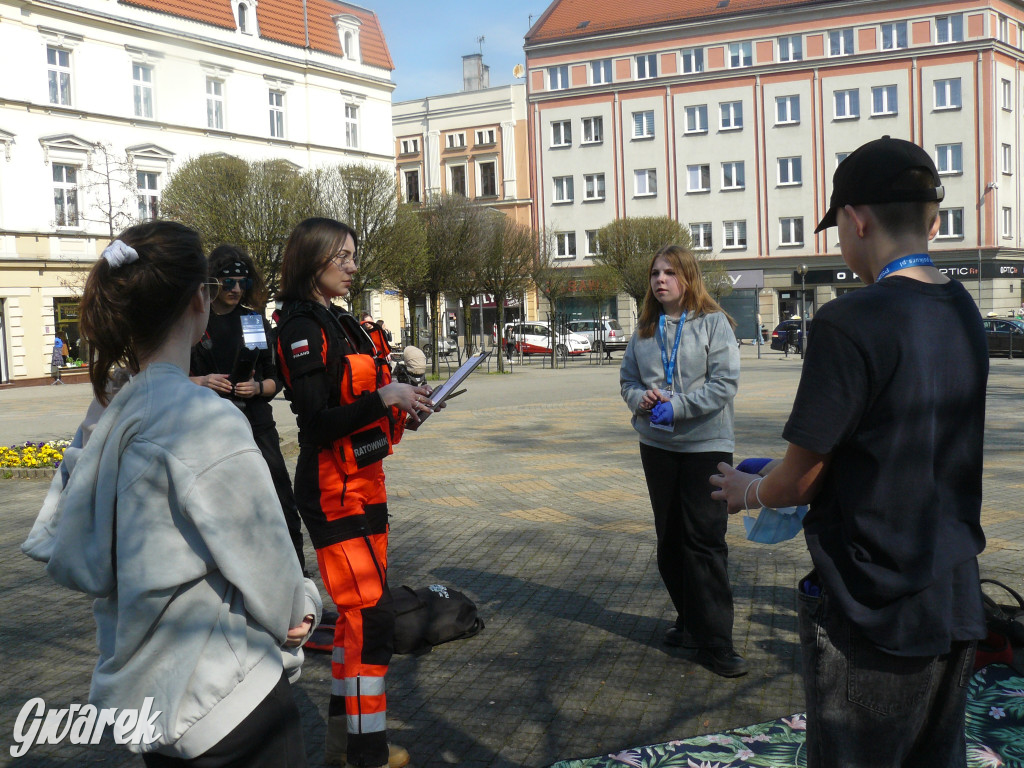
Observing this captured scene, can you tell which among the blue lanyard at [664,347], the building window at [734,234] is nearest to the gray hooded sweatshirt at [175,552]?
the blue lanyard at [664,347]

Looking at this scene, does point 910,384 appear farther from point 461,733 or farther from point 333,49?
point 333,49

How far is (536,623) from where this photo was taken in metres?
5.44

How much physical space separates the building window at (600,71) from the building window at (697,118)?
17.7 feet

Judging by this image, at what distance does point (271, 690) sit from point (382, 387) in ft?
4.79

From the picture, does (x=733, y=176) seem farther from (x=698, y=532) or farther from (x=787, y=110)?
(x=698, y=532)

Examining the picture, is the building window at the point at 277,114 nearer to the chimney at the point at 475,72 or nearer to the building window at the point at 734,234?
the building window at the point at 734,234

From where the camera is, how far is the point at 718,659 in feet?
15.0

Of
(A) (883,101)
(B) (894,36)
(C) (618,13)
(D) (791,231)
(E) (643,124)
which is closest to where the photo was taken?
(B) (894,36)

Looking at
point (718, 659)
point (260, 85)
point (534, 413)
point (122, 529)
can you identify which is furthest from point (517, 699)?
point (260, 85)

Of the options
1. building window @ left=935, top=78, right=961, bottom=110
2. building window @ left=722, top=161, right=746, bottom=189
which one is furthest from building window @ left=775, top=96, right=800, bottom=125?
building window @ left=935, top=78, right=961, bottom=110

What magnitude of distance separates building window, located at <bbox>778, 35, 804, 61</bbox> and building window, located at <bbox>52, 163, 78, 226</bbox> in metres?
37.8

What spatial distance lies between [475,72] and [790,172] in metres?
31.3

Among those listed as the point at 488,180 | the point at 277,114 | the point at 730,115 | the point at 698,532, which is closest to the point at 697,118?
the point at 730,115

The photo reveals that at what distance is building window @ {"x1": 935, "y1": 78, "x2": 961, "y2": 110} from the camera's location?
5244 centimetres
